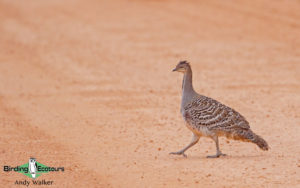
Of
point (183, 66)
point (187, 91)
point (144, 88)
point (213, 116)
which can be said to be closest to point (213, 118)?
point (213, 116)

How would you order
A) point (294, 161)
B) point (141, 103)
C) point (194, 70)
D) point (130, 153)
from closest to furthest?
1. point (294, 161)
2. point (130, 153)
3. point (141, 103)
4. point (194, 70)

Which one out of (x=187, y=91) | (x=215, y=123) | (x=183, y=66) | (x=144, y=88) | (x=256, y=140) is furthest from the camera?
(x=144, y=88)

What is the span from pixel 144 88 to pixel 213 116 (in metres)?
5.60

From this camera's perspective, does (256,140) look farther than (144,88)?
No

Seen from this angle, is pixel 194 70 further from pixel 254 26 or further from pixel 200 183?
pixel 200 183

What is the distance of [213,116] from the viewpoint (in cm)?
966

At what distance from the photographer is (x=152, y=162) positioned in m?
9.68

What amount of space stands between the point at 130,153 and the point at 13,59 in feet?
31.5

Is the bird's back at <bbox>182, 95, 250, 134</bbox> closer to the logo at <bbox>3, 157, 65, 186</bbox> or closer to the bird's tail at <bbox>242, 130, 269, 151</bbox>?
the bird's tail at <bbox>242, 130, 269, 151</bbox>

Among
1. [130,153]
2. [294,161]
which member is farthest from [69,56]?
[294,161]

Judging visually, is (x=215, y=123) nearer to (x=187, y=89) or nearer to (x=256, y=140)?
(x=256, y=140)

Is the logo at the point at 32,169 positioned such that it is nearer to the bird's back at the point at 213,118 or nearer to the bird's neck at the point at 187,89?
the bird's back at the point at 213,118

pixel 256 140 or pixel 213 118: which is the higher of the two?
pixel 213 118

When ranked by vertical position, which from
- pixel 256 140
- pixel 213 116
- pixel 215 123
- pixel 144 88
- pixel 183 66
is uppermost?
pixel 144 88
